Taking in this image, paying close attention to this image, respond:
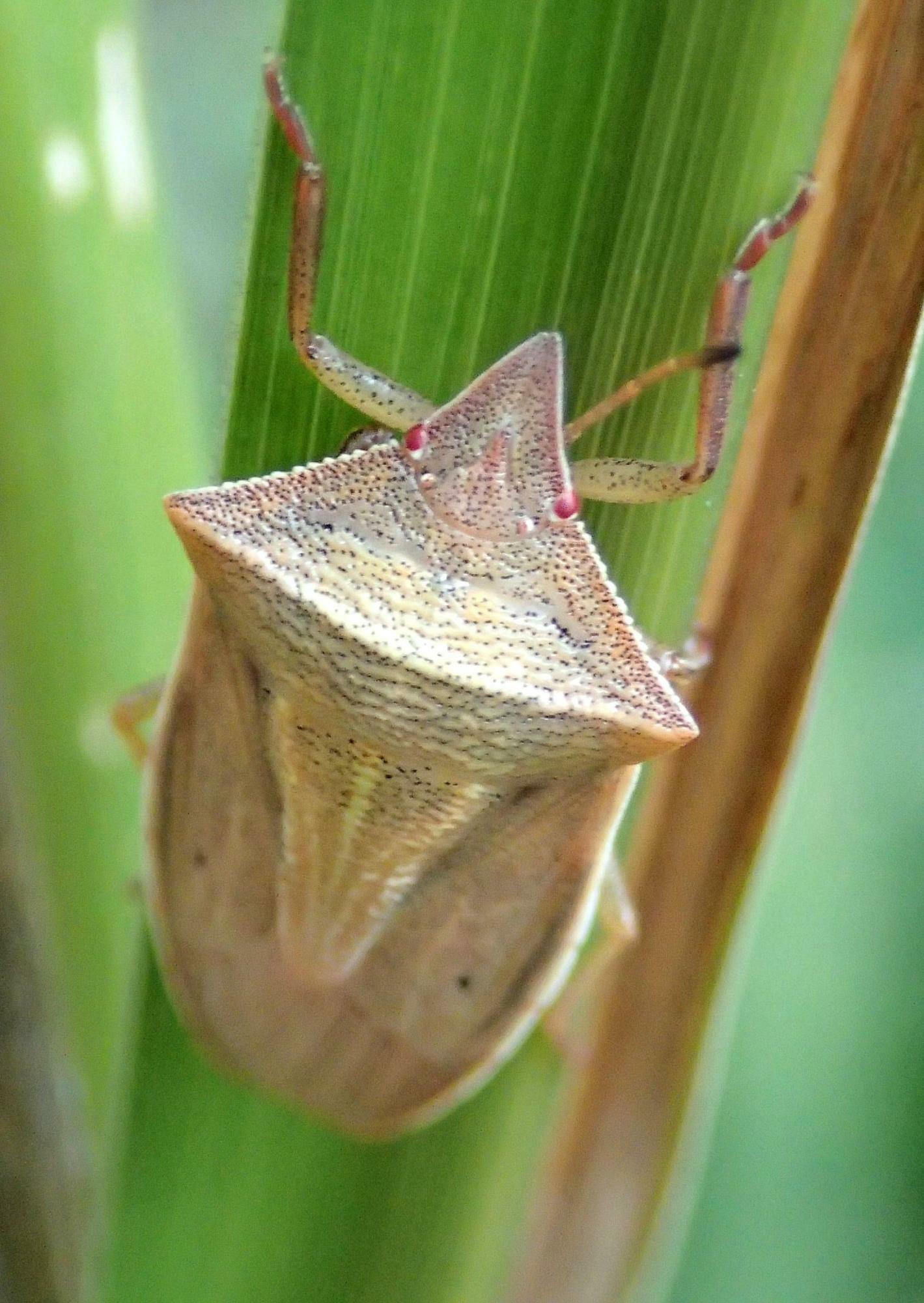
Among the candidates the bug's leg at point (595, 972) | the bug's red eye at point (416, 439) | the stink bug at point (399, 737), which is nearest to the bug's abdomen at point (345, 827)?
the stink bug at point (399, 737)

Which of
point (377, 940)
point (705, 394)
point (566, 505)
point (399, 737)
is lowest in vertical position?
point (377, 940)

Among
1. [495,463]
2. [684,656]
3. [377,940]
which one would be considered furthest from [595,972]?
[495,463]

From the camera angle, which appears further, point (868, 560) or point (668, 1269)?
point (868, 560)

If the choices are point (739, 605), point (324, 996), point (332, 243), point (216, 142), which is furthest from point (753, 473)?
point (216, 142)

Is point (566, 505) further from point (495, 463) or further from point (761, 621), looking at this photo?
point (761, 621)

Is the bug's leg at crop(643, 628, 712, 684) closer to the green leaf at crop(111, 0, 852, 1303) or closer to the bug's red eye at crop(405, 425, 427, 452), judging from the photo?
the green leaf at crop(111, 0, 852, 1303)

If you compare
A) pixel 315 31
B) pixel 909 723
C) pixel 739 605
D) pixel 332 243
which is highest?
pixel 315 31

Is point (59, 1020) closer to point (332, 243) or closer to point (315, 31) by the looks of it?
point (332, 243)
